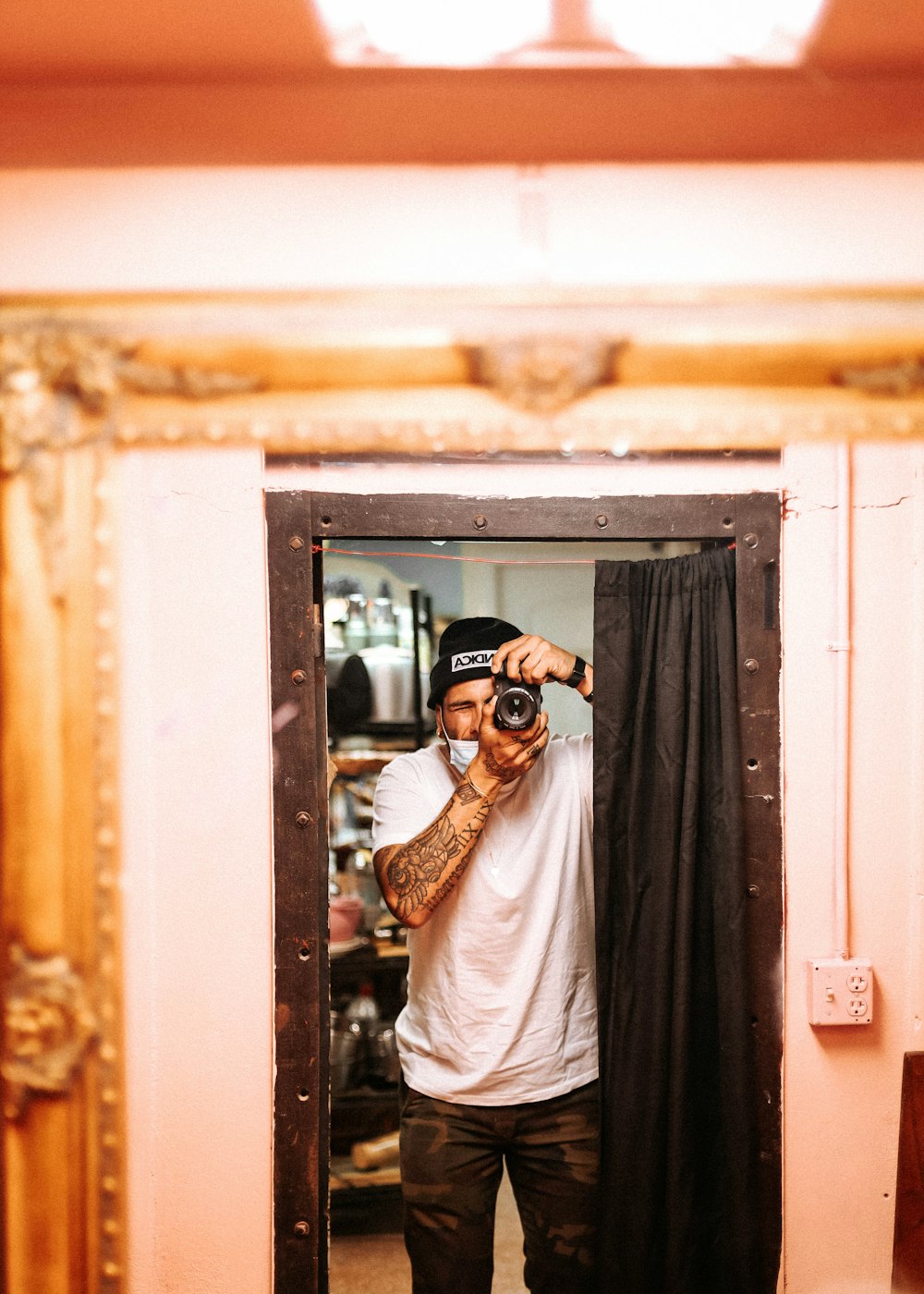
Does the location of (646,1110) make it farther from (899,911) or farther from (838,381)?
(838,381)

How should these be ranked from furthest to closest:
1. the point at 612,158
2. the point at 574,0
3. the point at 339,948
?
the point at 339,948 → the point at 612,158 → the point at 574,0

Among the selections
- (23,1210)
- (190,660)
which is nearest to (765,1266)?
(23,1210)

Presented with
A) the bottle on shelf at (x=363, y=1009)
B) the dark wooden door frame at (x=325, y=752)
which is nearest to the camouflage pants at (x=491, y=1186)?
the dark wooden door frame at (x=325, y=752)

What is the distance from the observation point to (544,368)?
2.63 feet

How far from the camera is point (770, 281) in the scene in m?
0.86

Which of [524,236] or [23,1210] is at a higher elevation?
[524,236]

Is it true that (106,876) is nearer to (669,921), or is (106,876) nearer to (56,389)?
(56,389)

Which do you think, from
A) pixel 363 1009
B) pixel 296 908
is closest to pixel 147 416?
pixel 296 908

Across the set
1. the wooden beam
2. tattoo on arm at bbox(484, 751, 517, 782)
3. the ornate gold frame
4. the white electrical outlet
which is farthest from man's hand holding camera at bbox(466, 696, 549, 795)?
the wooden beam

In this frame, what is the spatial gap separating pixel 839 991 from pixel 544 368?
2.90ft

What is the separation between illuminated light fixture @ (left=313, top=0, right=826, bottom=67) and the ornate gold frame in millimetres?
214

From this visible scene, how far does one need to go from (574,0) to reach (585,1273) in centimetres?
162

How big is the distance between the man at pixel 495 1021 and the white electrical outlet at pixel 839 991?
1.35 feet

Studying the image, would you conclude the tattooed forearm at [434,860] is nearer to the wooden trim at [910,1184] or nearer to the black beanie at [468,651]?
the black beanie at [468,651]
